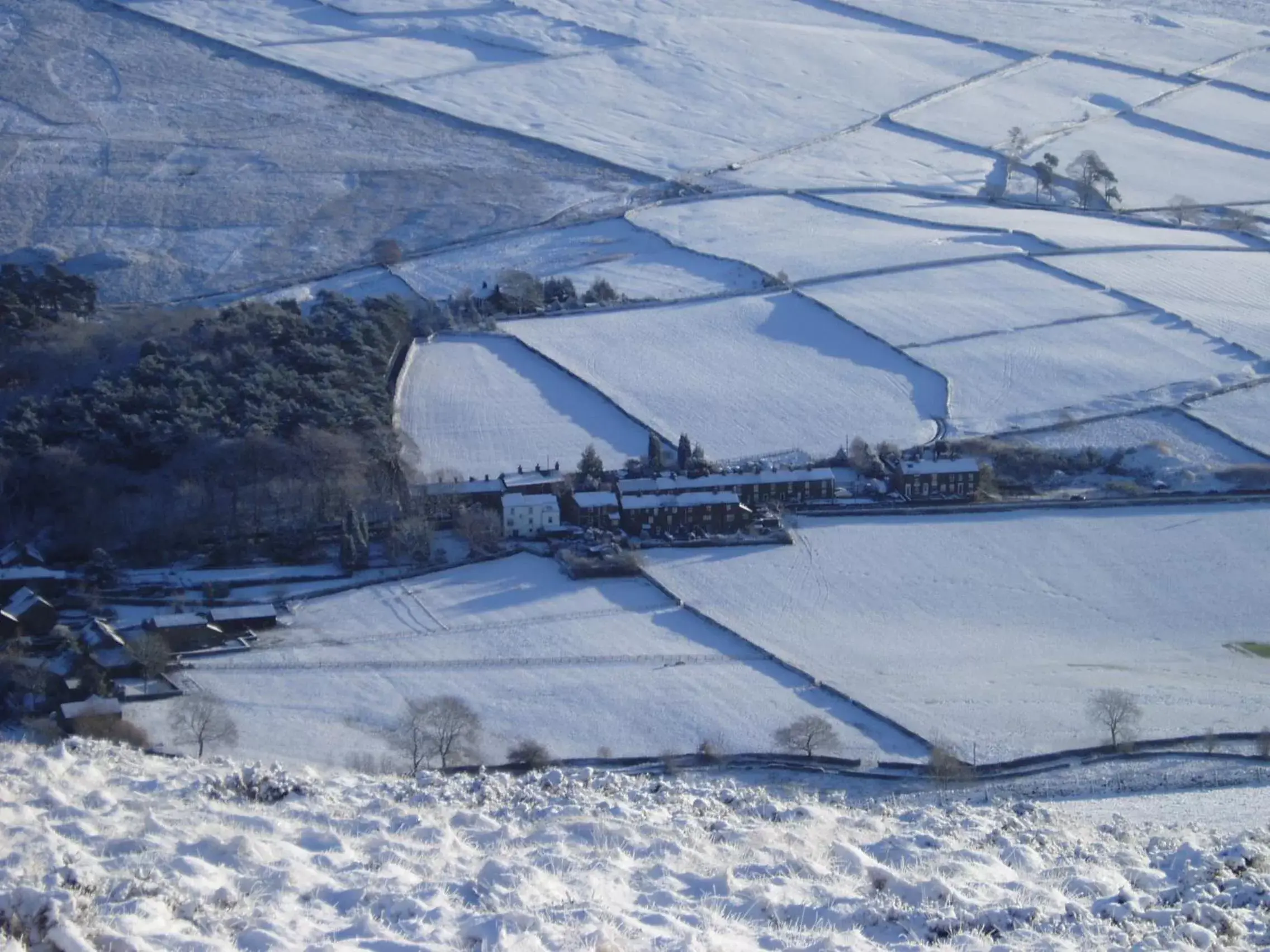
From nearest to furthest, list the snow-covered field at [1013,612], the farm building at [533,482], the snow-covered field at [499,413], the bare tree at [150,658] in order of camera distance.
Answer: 1. the snow-covered field at [1013,612]
2. the bare tree at [150,658]
3. the farm building at [533,482]
4. the snow-covered field at [499,413]

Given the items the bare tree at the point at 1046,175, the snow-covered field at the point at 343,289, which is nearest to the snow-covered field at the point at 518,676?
the snow-covered field at the point at 343,289

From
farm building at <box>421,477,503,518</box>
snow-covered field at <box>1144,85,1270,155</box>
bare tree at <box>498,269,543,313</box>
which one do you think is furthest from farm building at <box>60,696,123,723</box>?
snow-covered field at <box>1144,85,1270,155</box>

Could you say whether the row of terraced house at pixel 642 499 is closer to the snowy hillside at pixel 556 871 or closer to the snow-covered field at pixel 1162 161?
the snowy hillside at pixel 556 871

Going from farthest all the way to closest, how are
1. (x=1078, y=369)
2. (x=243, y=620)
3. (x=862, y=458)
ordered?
(x=1078, y=369)
(x=862, y=458)
(x=243, y=620)

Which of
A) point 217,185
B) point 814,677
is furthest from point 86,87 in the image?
point 814,677

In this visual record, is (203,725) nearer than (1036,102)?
Yes

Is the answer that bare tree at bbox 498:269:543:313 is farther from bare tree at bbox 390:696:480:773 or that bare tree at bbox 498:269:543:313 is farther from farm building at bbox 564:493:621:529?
bare tree at bbox 390:696:480:773

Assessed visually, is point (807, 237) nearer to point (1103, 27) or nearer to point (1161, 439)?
point (1161, 439)

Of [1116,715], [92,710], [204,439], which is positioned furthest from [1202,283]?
[92,710]
